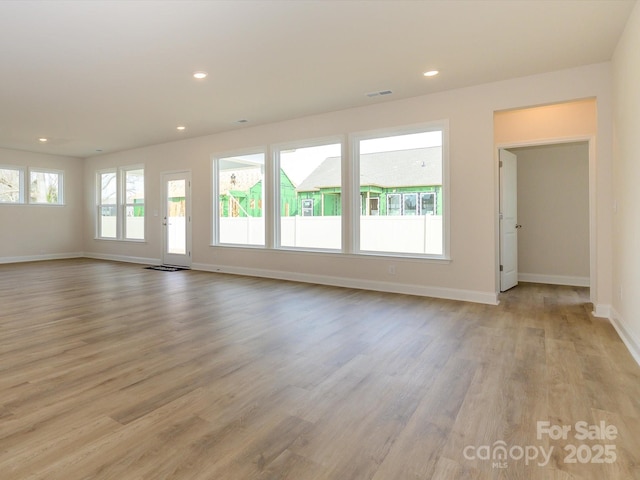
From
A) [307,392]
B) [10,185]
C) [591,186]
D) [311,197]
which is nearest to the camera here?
[307,392]

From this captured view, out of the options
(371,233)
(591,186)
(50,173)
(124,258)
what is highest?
(50,173)

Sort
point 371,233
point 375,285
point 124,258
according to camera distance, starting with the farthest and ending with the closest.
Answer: point 124,258 < point 371,233 < point 375,285

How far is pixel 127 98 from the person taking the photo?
5.02 meters

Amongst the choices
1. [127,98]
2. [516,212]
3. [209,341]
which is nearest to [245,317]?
[209,341]

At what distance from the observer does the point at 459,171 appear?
187 inches

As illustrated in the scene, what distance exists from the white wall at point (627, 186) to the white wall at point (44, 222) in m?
11.3

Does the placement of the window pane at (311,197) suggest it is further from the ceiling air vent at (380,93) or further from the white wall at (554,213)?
the white wall at (554,213)

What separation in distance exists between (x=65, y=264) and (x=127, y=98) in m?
5.33

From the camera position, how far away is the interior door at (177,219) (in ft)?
25.5

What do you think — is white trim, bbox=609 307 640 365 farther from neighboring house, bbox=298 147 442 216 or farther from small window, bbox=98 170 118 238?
small window, bbox=98 170 118 238

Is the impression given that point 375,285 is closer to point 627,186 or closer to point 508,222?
point 508,222

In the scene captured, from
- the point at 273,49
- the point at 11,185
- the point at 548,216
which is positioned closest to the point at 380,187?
the point at 273,49

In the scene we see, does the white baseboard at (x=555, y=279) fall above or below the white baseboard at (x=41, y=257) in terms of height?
below

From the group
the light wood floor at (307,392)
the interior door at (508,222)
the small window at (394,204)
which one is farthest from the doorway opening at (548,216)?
the light wood floor at (307,392)
